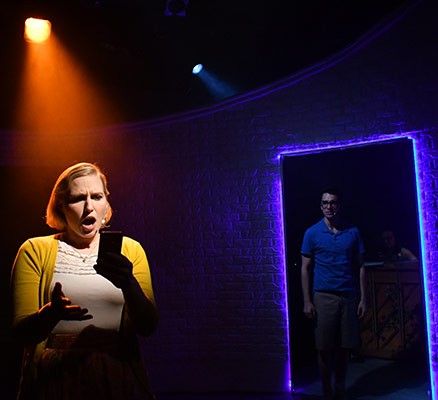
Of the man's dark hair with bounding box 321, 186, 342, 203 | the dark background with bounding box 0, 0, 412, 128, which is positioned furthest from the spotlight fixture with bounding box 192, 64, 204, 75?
the man's dark hair with bounding box 321, 186, 342, 203

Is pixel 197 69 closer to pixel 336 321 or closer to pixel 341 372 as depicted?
pixel 336 321

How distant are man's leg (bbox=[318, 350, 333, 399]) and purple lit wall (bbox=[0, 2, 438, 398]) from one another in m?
0.46

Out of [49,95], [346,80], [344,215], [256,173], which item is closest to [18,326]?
[344,215]

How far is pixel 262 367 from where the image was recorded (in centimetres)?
481

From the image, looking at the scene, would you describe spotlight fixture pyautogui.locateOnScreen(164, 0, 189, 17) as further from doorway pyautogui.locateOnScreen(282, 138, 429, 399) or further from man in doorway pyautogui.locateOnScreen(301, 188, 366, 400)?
man in doorway pyautogui.locateOnScreen(301, 188, 366, 400)

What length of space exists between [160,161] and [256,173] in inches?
45.1

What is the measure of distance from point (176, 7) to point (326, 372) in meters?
4.05

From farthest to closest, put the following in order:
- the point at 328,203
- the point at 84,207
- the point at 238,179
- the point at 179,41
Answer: the point at 179,41 < the point at 238,179 < the point at 328,203 < the point at 84,207

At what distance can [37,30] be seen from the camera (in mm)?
5504

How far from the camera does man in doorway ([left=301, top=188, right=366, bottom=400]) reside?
4.26 meters

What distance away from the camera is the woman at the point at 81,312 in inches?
60.0

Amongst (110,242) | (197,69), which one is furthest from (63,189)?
(197,69)

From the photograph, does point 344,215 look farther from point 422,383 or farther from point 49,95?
point 49,95

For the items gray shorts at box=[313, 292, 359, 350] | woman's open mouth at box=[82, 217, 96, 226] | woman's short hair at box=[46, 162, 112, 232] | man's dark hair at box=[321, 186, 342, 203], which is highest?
man's dark hair at box=[321, 186, 342, 203]
